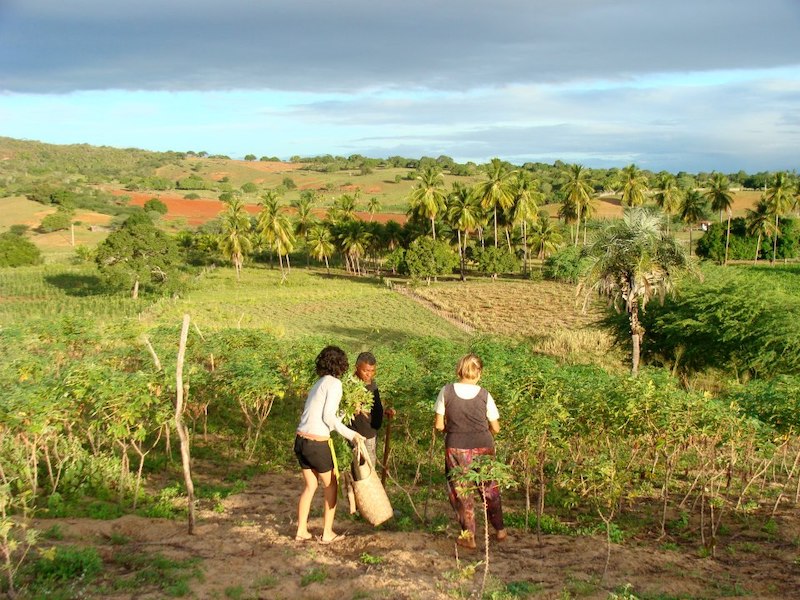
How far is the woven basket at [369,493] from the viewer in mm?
5543

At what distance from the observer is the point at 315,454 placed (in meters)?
5.30

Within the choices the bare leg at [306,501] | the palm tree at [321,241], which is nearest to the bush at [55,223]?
the palm tree at [321,241]

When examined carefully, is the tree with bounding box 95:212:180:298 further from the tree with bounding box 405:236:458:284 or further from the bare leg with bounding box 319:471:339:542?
the bare leg with bounding box 319:471:339:542

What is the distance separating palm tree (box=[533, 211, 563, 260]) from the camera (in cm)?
5734

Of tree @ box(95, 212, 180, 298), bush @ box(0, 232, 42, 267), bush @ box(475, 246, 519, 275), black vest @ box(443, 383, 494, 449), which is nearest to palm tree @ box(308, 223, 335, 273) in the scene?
bush @ box(475, 246, 519, 275)

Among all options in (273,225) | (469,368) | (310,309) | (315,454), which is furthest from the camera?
(273,225)

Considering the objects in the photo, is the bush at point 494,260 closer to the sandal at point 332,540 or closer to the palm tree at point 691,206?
the palm tree at point 691,206

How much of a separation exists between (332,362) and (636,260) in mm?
13426

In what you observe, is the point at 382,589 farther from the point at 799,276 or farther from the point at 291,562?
the point at 799,276

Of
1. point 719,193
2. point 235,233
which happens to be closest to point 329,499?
point 235,233

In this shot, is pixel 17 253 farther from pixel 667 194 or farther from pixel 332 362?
pixel 332 362

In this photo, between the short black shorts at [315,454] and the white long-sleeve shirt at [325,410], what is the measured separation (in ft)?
0.32

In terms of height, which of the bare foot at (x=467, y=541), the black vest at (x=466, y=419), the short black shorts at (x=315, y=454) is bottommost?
the bare foot at (x=467, y=541)

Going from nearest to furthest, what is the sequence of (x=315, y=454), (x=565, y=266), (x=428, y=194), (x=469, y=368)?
(x=469, y=368) < (x=315, y=454) < (x=565, y=266) < (x=428, y=194)
